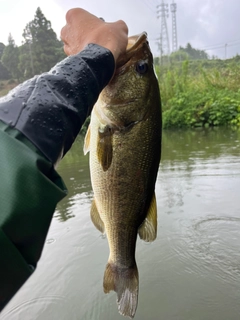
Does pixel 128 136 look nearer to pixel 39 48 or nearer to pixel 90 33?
pixel 90 33

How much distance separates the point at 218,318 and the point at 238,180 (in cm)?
332

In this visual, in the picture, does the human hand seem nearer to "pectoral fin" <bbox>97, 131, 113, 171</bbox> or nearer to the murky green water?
"pectoral fin" <bbox>97, 131, 113, 171</bbox>

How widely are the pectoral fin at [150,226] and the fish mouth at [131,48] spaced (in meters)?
0.75

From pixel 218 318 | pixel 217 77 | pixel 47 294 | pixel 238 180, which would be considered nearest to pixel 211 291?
pixel 218 318

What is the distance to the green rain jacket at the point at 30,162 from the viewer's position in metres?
0.84

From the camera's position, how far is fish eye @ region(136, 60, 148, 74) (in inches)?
64.9

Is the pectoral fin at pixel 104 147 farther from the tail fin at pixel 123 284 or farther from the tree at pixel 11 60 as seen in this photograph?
the tree at pixel 11 60

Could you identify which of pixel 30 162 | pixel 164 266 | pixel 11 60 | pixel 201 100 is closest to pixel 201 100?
pixel 201 100

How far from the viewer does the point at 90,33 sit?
1521 mm

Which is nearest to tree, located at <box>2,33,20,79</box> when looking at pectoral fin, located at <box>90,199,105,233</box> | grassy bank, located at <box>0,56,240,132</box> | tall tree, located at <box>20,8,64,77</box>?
tall tree, located at <box>20,8,64,77</box>

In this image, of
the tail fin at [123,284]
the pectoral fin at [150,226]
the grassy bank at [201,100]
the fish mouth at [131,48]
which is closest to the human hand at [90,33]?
the fish mouth at [131,48]

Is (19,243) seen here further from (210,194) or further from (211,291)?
(210,194)

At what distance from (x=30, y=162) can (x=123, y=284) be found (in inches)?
51.4

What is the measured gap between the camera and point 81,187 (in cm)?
635
